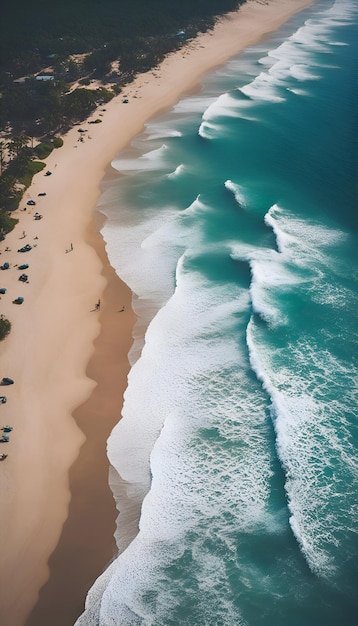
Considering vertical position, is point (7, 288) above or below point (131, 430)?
above

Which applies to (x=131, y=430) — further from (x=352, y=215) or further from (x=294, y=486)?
(x=352, y=215)

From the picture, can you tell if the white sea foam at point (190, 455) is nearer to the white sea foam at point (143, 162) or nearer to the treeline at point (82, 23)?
the white sea foam at point (143, 162)

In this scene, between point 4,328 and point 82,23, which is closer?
point 4,328

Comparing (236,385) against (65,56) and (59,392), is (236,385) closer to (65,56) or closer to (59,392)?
(59,392)

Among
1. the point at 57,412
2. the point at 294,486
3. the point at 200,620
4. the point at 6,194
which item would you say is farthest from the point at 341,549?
the point at 6,194

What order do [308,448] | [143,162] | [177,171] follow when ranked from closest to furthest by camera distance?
1. [308,448]
2. [177,171]
3. [143,162]

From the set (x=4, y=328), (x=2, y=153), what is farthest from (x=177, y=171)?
(x=4, y=328)
